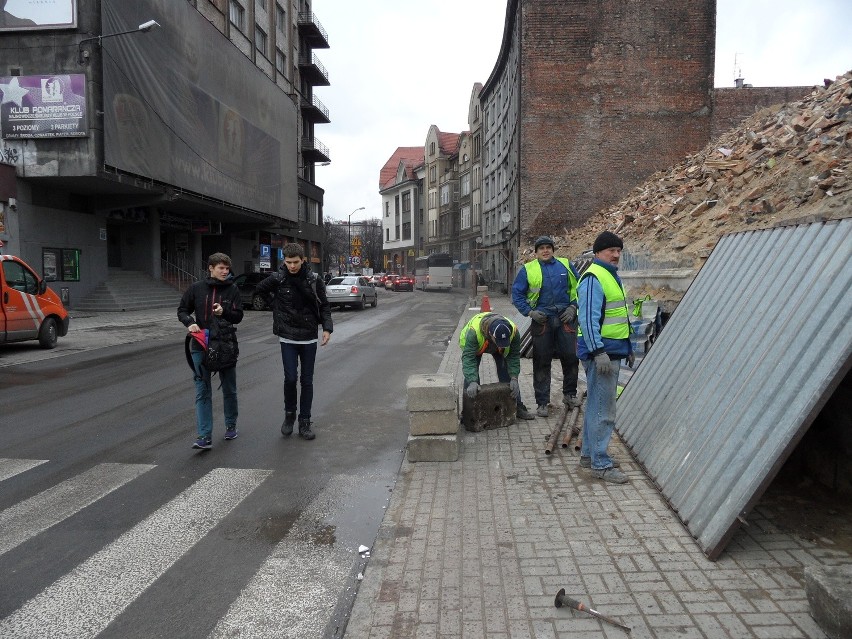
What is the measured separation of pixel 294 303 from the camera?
648 cm

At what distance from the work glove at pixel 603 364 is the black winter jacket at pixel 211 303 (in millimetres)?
3410

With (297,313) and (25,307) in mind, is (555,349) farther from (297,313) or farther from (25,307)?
(25,307)

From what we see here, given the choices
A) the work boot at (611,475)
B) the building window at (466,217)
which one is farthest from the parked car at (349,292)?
the building window at (466,217)

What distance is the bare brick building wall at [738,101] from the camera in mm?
28984

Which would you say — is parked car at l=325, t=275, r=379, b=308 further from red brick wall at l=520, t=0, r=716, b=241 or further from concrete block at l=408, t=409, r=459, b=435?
concrete block at l=408, t=409, r=459, b=435

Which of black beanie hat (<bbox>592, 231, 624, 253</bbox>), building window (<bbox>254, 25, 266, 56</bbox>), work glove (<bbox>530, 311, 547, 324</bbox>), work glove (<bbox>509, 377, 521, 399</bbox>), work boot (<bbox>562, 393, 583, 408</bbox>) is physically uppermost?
building window (<bbox>254, 25, 266, 56</bbox>)

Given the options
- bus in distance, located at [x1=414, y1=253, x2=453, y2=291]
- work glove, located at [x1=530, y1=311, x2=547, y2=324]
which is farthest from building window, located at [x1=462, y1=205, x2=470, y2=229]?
work glove, located at [x1=530, y1=311, x2=547, y2=324]

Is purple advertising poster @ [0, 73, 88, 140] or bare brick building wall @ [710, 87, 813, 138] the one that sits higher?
bare brick building wall @ [710, 87, 813, 138]

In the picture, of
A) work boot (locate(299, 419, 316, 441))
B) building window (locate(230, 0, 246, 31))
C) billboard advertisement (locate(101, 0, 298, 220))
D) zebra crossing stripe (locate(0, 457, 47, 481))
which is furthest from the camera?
building window (locate(230, 0, 246, 31))

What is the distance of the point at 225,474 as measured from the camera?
17.7ft

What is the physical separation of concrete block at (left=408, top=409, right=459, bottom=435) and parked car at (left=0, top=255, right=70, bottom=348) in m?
10.7

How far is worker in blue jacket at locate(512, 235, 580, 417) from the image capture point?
6.93 m

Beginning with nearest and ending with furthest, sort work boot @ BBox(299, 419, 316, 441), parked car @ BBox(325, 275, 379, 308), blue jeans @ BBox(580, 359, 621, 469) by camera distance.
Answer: blue jeans @ BBox(580, 359, 621, 469)
work boot @ BBox(299, 419, 316, 441)
parked car @ BBox(325, 275, 379, 308)

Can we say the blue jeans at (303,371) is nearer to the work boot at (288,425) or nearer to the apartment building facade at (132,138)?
the work boot at (288,425)
